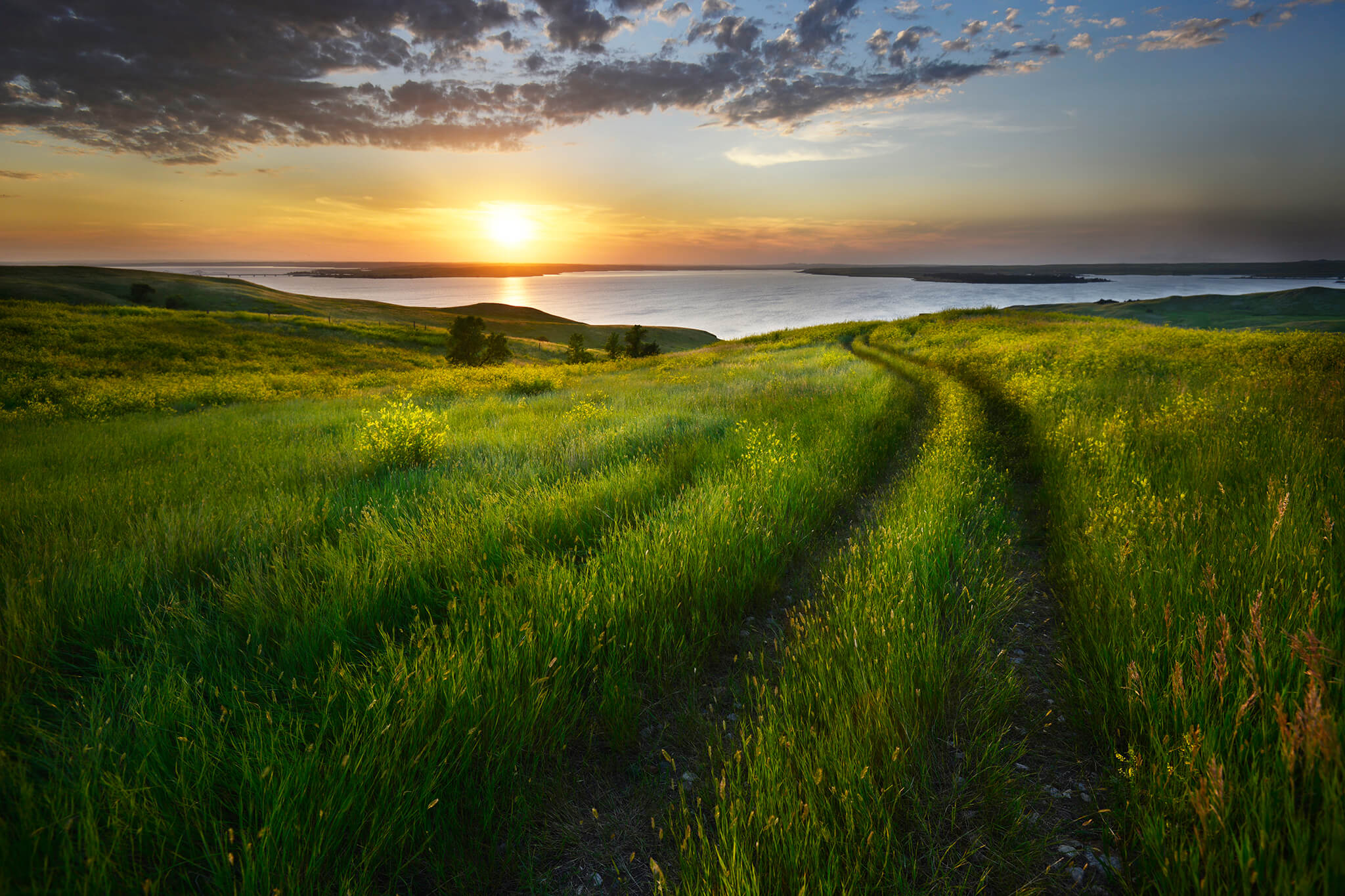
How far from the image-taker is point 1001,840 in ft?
6.66

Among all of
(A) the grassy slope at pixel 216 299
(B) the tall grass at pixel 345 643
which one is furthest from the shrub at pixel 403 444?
(A) the grassy slope at pixel 216 299

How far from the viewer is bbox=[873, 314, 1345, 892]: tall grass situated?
1538mm

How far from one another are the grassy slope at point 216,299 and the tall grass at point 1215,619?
8224cm

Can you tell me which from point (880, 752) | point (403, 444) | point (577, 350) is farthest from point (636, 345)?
point (880, 752)

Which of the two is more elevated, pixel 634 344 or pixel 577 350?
pixel 634 344

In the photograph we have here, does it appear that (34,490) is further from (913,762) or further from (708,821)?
(913,762)

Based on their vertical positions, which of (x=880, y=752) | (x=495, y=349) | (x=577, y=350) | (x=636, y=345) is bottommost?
(x=880, y=752)

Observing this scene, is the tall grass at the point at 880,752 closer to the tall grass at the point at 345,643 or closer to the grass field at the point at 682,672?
the grass field at the point at 682,672

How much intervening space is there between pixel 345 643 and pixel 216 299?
101202 millimetres

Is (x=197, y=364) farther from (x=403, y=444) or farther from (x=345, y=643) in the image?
(x=345, y=643)

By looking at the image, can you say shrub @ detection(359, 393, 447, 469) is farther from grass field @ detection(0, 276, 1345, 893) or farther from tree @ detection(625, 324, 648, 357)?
tree @ detection(625, 324, 648, 357)

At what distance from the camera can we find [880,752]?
2.30m

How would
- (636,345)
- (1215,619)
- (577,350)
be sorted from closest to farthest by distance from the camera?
(1215,619)
(577,350)
(636,345)

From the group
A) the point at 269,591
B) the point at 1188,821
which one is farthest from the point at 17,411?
the point at 1188,821
